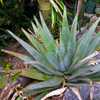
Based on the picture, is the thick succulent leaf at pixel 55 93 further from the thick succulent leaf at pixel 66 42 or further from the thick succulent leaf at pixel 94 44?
the thick succulent leaf at pixel 94 44

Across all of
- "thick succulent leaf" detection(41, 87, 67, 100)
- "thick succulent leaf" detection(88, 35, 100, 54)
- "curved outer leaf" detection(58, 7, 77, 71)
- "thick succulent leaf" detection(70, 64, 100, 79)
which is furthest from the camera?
"thick succulent leaf" detection(88, 35, 100, 54)

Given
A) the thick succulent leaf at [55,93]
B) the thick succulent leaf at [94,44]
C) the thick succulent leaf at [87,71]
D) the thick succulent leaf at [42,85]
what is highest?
the thick succulent leaf at [94,44]

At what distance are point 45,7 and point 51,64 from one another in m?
2.40

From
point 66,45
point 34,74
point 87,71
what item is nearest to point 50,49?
point 66,45

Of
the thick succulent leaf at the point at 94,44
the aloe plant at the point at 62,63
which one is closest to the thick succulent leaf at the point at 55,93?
the aloe plant at the point at 62,63

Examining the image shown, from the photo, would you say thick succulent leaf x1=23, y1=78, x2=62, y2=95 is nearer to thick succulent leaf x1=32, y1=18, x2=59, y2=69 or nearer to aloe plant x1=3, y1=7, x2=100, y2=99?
aloe plant x1=3, y1=7, x2=100, y2=99

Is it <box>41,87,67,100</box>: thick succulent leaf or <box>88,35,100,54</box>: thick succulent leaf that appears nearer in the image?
<box>41,87,67,100</box>: thick succulent leaf

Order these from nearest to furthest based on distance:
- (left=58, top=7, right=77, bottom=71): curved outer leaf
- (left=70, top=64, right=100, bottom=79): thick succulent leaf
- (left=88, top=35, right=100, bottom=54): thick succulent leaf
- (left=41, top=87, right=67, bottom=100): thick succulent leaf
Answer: (left=41, top=87, right=67, bottom=100): thick succulent leaf
(left=70, top=64, right=100, bottom=79): thick succulent leaf
(left=58, top=7, right=77, bottom=71): curved outer leaf
(left=88, top=35, right=100, bottom=54): thick succulent leaf

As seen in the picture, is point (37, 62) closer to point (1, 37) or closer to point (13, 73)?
point (13, 73)

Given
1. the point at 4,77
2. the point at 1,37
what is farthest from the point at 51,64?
the point at 1,37

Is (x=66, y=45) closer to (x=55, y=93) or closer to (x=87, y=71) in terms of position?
(x=87, y=71)

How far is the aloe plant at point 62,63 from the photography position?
12.0ft

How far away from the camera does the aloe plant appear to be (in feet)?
12.0

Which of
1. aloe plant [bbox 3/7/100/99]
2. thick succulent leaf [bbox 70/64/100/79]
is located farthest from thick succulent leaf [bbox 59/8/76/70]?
thick succulent leaf [bbox 70/64/100/79]
